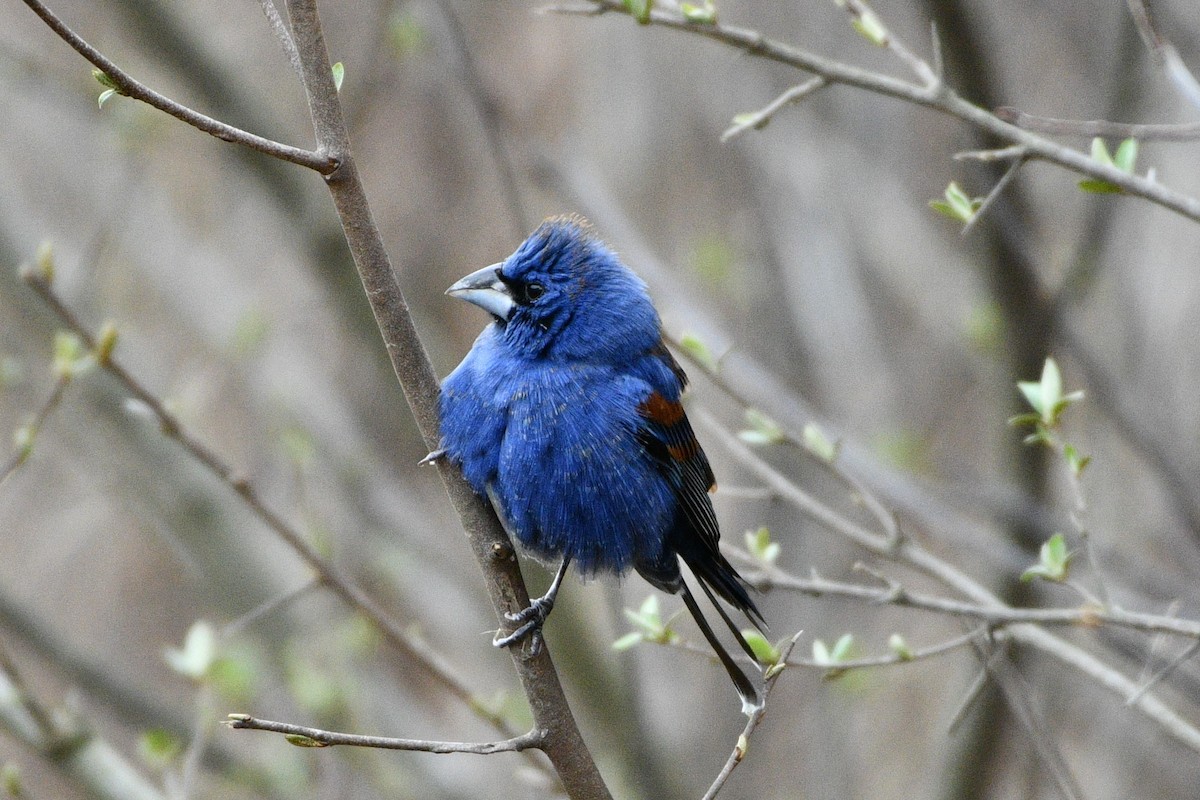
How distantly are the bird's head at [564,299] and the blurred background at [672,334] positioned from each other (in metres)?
0.33

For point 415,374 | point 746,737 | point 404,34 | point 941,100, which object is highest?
point 404,34

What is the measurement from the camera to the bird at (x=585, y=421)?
11.8ft

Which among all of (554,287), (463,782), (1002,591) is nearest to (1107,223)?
(1002,591)

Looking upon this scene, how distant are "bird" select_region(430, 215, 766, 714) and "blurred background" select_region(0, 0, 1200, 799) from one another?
284 mm

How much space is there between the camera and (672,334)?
4695mm

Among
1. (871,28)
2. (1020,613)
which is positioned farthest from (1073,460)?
(871,28)

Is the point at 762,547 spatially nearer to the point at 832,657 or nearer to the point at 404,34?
the point at 832,657

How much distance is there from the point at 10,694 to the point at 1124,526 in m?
5.23

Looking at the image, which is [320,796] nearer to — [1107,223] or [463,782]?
[463,782]

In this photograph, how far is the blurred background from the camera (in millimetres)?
5094

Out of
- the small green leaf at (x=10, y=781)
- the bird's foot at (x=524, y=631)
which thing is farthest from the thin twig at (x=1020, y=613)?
the small green leaf at (x=10, y=781)

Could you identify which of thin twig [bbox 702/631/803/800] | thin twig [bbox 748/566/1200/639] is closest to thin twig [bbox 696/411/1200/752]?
thin twig [bbox 748/566/1200/639]

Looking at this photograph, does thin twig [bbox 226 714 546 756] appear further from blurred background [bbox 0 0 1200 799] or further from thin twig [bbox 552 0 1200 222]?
thin twig [bbox 552 0 1200 222]

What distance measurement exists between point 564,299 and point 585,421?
1.27ft
